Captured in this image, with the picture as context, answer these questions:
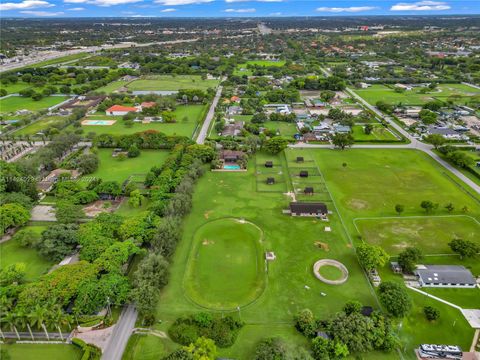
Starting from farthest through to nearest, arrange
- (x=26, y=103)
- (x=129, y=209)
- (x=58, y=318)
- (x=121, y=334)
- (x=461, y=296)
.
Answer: (x=26, y=103), (x=129, y=209), (x=461, y=296), (x=121, y=334), (x=58, y=318)

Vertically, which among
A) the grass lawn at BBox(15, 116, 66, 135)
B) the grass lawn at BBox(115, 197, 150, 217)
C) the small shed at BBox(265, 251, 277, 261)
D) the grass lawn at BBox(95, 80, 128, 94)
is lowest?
the grass lawn at BBox(95, 80, 128, 94)

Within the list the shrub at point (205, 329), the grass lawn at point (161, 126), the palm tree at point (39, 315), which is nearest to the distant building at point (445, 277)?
the shrub at point (205, 329)

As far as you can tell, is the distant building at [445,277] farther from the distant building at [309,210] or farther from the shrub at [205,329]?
the shrub at [205,329]

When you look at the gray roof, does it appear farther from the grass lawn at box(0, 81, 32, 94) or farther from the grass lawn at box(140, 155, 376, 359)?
the grass lawn at box(0, 81, 32, 94)

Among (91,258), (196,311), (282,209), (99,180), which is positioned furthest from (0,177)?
(282,209)

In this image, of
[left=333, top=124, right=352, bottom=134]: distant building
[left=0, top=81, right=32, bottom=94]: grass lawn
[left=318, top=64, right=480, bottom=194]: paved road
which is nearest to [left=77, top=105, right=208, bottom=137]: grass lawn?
[left=333, top=124, right=352, bottom=134]: distant building

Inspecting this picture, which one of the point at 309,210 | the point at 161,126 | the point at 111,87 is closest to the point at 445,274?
the point at 309,210

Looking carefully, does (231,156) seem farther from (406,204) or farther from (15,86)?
(15,86)
